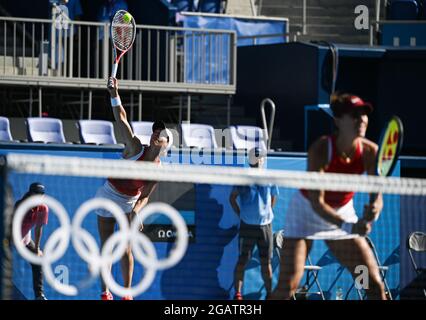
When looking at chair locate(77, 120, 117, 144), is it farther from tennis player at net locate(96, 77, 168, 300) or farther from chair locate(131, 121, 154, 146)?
tennis player at net locate(96, 77, 168, 300)

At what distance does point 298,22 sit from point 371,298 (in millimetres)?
11273

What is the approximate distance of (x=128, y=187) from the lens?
34.7ft

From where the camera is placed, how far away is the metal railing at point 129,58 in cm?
1611

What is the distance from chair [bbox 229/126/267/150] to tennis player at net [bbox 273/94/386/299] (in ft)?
21.8

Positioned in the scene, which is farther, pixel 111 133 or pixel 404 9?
pixel 404 9

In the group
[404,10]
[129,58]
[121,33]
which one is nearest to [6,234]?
[121,33]

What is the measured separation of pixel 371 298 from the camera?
8.64 meters

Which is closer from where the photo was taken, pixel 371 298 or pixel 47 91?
pixel 371 298

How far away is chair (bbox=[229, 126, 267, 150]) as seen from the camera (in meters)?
15.5

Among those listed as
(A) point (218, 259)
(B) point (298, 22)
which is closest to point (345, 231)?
(A) point (218, 259)

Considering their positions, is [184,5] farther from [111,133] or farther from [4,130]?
[4,130]

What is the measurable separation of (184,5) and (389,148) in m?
10.5

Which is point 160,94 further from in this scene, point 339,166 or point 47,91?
point 339,166

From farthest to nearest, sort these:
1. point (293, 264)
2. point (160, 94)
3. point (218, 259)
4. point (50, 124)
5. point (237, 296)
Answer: point (160, 94) < point (50, 124) < point (218, 259) < point (237, 296) < point (293, 264)
